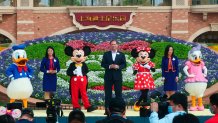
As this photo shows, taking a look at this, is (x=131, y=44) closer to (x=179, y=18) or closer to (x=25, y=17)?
(x=179, y=18)

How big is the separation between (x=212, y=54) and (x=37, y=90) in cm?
548

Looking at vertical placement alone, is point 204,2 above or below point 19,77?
above

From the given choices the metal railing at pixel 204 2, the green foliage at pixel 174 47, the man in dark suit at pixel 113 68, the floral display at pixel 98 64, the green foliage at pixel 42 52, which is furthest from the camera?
the metal railing at pixel 204 2

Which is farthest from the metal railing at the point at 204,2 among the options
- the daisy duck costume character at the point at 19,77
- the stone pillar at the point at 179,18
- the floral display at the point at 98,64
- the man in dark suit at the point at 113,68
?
the daisy duck costume character at the point at 19,77

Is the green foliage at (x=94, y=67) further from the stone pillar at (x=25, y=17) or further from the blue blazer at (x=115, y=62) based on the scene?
the stone pillar at (x=25, y=17)

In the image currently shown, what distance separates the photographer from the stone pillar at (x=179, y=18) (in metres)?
26.0

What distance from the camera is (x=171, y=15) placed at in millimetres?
26203

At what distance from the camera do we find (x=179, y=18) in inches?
1031

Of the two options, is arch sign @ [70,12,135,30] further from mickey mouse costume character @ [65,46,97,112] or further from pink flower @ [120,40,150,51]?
mickey mouse costume character @ [65,46,97,112]

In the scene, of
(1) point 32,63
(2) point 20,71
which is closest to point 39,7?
(1) point 32,63

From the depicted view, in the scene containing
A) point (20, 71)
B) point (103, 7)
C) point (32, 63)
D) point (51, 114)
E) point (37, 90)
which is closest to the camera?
point (51, 114)

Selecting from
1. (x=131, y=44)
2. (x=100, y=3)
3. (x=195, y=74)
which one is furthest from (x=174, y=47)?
(x=100, y=3)

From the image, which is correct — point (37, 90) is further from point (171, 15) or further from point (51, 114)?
point (171, 15)

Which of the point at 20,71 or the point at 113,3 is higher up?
the point at 113,3
